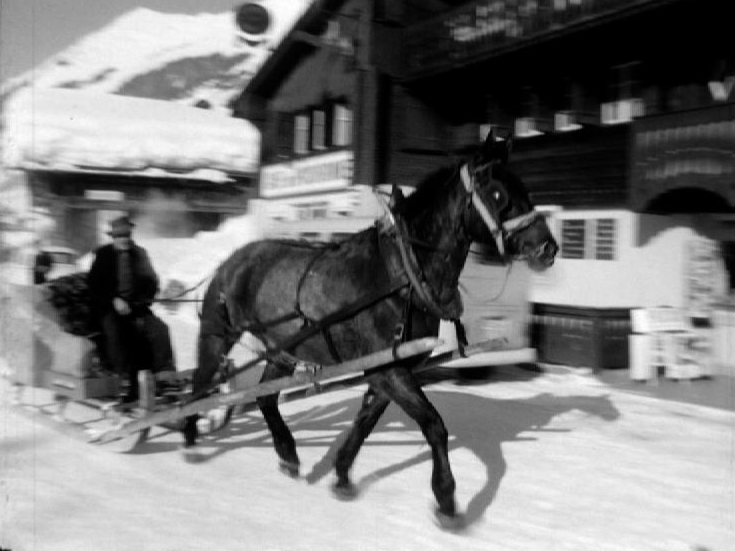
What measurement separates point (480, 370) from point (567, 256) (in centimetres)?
212

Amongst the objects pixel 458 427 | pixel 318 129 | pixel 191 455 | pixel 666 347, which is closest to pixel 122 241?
pixel 191 455

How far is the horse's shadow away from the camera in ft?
14.7

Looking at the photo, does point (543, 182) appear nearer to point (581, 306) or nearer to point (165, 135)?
point (581, 306)

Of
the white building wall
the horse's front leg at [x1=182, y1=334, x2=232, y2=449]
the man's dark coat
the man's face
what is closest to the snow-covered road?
the horse's front leg at [x1=182, y1=334, x2=232, y2=449]

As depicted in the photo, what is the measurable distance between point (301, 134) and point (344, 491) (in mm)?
11863

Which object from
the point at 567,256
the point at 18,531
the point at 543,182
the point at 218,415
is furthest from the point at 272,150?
the point at 18,531

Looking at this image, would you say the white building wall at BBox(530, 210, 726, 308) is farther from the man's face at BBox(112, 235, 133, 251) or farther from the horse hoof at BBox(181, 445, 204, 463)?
Answer: the man's face at BBox(112, 235, 133, 251)

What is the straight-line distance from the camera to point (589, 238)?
8.70 m

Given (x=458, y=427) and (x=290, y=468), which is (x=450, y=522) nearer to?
(x=290, y=468)

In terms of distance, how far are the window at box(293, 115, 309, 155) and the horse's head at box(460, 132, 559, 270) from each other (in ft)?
37.1

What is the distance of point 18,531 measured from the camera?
337cm

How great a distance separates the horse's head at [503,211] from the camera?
3443mm

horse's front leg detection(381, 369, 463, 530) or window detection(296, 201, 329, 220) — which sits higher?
window detection(296, 201, 329, 220)

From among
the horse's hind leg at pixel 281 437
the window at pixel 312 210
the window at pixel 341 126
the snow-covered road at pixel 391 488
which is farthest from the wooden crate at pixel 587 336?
the window at pixel 341 126
